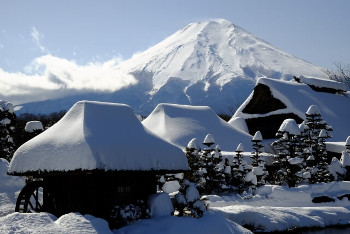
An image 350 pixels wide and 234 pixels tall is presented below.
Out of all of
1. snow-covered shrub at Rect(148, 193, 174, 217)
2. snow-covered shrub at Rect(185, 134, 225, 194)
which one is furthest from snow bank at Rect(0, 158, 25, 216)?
snow-covered shrub at Rect(185, 134, 225, 194)

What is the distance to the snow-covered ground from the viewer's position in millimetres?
10359

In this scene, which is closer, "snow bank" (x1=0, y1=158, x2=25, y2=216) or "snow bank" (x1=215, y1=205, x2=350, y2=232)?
"snow bank" (x1=215, y1=205, x2=350, y2=232)

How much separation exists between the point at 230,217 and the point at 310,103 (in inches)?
1083

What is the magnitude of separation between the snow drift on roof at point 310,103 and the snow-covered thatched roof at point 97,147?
2691cm

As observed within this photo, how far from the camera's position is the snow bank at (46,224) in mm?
9883

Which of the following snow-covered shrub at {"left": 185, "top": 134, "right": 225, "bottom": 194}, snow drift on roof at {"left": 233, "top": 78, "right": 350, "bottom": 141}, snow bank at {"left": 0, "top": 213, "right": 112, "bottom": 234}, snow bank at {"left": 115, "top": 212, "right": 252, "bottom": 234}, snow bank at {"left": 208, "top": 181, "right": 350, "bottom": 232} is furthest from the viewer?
snow drift on roof at {"left": 233, "top": 78, "right": 350, "bottom": 141}

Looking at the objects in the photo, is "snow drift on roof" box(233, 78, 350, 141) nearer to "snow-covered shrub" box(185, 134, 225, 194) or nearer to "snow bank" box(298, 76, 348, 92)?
"snow bank" box(298, 76, 348, 92)

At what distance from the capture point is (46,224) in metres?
10.3

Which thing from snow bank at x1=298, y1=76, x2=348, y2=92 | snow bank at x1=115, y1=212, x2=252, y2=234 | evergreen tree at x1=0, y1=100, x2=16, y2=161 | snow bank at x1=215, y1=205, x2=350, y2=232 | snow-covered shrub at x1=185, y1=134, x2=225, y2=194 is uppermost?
snow bank at x1=298, y1=76, x2=348, y2=92

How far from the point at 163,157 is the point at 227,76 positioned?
604 ft

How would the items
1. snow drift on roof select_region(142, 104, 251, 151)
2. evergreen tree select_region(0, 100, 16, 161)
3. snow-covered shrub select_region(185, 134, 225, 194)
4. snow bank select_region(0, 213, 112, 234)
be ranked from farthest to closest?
1. snow drift on roof select_region(142, 104, 251, 151)
2. evergreen tree select_region(0, 100, 16, 161)
3. snow-covered shrub select_region(185, 134, 225, 194)
4. snow bank select_region(0, 213, 112, 234)

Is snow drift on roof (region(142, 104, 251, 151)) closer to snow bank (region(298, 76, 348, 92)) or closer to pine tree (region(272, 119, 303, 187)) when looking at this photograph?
pine tree (region(272, 119, 303, 187))

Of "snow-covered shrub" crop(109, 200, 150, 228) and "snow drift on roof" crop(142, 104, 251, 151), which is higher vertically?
"snow drift on roof" crop(142, 104, 251, 151)

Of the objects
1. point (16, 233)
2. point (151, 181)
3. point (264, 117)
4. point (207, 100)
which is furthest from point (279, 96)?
point (207, 100)
